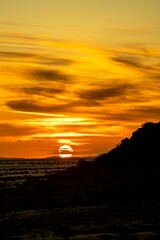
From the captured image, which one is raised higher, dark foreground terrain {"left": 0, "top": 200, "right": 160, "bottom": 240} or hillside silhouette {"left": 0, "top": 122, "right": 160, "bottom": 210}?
hillside silhouette {"left": 0, "top": 122, "right": 160, "bottom": 210}

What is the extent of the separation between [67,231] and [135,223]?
10.6ft

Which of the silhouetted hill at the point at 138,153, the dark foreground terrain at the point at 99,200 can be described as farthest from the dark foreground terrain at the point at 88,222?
the silhouetted hill at the point at 138,153

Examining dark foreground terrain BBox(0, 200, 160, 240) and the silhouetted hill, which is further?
the silhouetted hill

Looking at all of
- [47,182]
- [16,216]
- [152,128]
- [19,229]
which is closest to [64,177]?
[47,182]

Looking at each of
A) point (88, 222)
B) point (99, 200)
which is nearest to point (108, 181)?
point (99, 200)

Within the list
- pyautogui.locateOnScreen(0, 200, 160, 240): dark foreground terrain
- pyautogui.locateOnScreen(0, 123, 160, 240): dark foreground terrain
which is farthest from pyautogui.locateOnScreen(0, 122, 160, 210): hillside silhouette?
pyautogui.locateOnScreen(0, 200, 160, 240): dark foreground terrain

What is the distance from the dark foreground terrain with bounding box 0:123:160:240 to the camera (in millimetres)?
19375

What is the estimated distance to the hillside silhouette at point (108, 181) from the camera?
30125 mm

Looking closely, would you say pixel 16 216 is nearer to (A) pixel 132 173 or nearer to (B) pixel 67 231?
(B) pixel 67 231

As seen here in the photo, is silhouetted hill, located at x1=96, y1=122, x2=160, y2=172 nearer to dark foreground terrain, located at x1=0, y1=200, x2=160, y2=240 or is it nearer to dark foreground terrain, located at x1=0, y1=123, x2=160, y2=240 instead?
dark foreground terrain, located at x1=0, y1=123, x2=160, y2=240

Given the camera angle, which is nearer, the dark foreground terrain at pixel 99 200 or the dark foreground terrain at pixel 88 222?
the dark foreground terrain at pixel 88 222

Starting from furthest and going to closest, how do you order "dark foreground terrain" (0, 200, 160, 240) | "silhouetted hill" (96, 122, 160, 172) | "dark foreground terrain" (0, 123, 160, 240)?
"silhouetted hill" (96, 122, 160, 172) < "dark foreground terrain" (0, 123, 160, 240) < "dark foreground terrain" (0, 200, 160, 240)

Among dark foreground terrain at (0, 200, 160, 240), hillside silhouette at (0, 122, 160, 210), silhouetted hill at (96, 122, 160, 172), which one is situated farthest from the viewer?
silhouetted hill at (96, 122, 160, 172)

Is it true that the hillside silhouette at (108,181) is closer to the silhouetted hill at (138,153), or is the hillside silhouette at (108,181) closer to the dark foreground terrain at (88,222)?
the silhouetted hill at (138,153)
